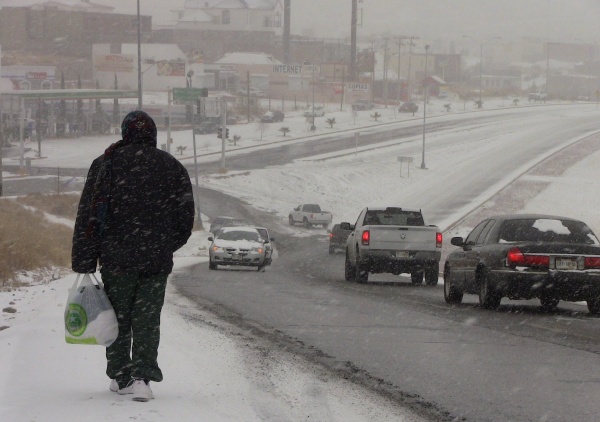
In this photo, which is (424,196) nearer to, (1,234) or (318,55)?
(1,234)

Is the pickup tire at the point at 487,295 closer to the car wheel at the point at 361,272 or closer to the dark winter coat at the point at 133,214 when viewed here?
the car wheel at the point at 361,272

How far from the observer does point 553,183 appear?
7625 cm

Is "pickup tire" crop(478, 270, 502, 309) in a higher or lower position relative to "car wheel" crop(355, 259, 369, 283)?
higher

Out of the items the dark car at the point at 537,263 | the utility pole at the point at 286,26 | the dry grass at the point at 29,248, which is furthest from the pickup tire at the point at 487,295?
the utility pole at the point at 286,26

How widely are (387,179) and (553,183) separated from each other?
1286cm

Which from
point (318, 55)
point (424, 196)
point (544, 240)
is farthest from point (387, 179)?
point (318, 55)

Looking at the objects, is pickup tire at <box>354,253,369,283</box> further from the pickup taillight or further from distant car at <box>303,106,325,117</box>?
distant car at <box>303,106,325,117</box>

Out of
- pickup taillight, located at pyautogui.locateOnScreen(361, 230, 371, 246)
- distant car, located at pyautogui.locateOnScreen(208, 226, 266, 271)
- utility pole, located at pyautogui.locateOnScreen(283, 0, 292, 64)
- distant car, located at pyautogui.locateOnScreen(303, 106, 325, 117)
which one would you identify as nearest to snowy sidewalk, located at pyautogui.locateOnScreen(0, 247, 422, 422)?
pickup taillight, located at pyautogui.locateOnScreen(361, 230, 371, 246)

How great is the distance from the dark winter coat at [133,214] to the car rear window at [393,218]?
1705 cm

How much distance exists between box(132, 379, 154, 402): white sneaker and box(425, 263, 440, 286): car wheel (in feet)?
53.8

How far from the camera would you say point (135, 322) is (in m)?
6.98

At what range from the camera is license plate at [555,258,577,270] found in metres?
14.6

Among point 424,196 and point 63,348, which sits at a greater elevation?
point 63,348

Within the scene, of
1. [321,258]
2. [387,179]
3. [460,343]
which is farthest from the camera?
[387,179]
